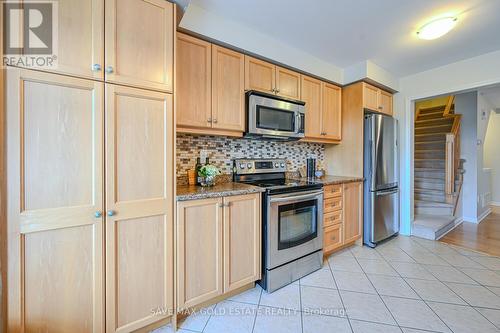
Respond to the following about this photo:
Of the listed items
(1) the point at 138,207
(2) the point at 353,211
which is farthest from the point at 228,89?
(2) the point at 353,211

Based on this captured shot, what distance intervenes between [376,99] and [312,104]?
41.3 inches

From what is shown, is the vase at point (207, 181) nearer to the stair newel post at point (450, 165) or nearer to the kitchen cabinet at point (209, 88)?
the kitchen cabinet at point (209, 88)

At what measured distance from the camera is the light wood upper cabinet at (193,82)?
1806mm

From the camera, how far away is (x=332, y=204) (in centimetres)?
258

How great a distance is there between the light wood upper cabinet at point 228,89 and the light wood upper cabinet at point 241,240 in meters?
0.73

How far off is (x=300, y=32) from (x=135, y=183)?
6.64 feet

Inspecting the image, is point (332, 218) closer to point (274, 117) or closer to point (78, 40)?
point (274, 117)

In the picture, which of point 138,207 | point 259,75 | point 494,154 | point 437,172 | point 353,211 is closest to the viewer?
point 138,207

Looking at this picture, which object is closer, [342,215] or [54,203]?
[54,203]

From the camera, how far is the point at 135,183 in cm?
137

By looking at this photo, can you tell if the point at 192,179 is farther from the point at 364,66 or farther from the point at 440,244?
the point at 440,244

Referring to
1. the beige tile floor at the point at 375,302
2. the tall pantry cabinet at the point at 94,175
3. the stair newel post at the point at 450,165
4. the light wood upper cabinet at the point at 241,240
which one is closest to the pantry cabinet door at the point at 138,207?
the tall pantry cabinet at the point at 94,175

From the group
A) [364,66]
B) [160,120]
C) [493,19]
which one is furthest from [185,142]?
[493,19]

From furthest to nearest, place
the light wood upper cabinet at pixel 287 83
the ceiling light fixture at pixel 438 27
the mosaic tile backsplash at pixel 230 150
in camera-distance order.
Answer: the light wood upper cabinet at pixel 287 83 < the mosaic tile backsplash at pixel 230 150 < the ceiling light fixture at pixel 438 27
